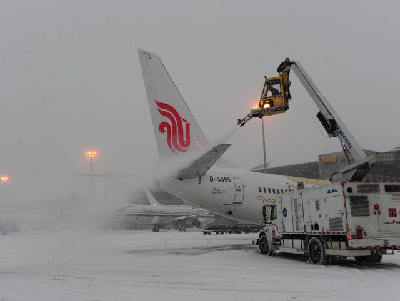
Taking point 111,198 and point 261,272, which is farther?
point 111,198

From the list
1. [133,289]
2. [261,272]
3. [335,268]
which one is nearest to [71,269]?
[133,289]

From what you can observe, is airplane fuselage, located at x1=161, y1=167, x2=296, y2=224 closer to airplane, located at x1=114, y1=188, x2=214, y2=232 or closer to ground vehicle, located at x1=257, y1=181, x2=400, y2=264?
ground vehicle, located at x1=257, y1=181, x2=400, y2=264

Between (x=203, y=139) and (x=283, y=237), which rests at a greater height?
(x=203, y=139)

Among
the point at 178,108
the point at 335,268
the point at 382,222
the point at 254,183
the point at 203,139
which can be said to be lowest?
the point at 335,268

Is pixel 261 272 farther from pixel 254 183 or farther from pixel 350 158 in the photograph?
pixel 254 183

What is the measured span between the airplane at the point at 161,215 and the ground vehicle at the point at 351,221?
147 ft

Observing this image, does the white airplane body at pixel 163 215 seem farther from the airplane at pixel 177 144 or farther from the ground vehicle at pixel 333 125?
the ground vehicle at pixel 333 125

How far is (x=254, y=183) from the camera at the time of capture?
21.2 meters

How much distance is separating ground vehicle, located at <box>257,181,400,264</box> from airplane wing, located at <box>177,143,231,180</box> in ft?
12.7

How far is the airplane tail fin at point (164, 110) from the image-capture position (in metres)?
17.8

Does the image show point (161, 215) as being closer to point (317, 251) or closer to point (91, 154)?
point (91, 154)

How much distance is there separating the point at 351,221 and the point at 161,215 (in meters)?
48.1

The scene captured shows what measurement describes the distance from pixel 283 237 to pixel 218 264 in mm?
4178

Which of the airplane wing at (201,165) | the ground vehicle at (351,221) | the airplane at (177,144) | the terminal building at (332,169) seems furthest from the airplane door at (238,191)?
the terminal building at (332,169)
